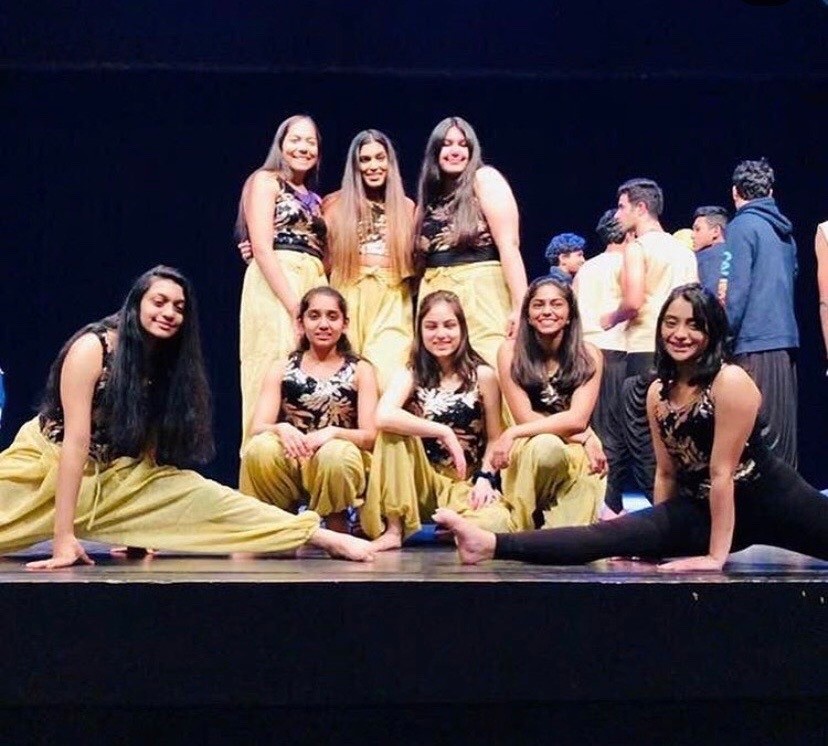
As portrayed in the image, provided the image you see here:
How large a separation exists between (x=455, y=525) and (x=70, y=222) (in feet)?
14.9

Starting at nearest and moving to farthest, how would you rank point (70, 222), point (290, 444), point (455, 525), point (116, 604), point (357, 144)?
1. point (116, 604)
2. point (455, 525)
3. point (290, 444)
4. point (357, 144)
5. point (70, 222)

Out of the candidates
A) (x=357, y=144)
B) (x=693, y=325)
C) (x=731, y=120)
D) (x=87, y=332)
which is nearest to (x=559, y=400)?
(x=693, y=325)

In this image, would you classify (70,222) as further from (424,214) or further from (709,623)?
(709,623)

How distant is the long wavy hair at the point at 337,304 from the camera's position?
13.2 ft

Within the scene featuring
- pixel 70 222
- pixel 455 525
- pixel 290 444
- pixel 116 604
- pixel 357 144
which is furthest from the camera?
pixel 70 222

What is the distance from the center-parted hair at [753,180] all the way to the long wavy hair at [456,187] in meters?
1.05

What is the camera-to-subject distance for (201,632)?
302 cm

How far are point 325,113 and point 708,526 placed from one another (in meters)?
4.36

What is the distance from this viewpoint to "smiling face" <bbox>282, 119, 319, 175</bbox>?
4.45m

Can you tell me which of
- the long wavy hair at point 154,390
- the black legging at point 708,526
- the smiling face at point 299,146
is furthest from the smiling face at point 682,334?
the smiling face at point 299,146

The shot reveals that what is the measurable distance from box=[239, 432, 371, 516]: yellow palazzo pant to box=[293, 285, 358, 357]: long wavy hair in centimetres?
29

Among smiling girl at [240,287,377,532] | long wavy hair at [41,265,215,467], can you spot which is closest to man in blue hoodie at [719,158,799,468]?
smiling girl at [240,287,377,532]

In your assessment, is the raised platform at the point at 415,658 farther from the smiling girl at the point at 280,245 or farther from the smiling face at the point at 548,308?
the smiling girl at the point at 280,245

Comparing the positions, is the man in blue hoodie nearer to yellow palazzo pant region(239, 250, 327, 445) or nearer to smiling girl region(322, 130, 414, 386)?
smiling girl region(322, 130, 414, 386)
